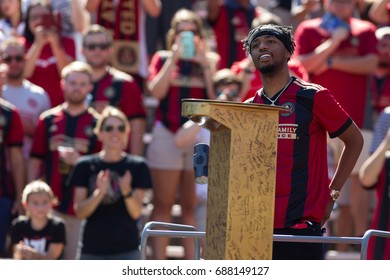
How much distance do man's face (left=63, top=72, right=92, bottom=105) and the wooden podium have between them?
4.86m

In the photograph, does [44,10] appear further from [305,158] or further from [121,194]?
[305,158]

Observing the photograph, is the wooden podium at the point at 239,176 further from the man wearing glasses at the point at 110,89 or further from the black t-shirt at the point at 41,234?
the man wearing glasses at the point at 110,89

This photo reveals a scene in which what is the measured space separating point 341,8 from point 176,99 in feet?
5.73

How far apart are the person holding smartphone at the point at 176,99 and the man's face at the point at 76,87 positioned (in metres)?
0.69

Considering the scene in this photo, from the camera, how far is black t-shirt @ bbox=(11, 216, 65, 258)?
343 inches

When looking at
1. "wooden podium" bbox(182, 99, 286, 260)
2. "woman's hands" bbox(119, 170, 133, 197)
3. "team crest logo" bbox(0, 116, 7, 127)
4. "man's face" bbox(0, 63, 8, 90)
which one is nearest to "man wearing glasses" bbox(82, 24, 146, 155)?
"man's face" bbox(0, 63, 8, 90)

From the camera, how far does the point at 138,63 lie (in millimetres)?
10789

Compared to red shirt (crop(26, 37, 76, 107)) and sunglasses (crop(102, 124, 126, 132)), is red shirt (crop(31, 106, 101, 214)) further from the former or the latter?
red shirt (crop(26, 37, 76, 107))

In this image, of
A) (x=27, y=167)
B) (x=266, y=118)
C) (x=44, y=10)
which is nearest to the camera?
(x=266, y=118)

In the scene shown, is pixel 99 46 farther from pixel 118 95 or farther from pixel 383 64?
pixel 383 64

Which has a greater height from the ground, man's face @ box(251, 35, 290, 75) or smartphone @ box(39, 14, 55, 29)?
smartphone @ box(39, 14, 55, 29)

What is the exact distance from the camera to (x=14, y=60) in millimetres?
10055

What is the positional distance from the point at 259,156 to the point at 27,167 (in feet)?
18.0
